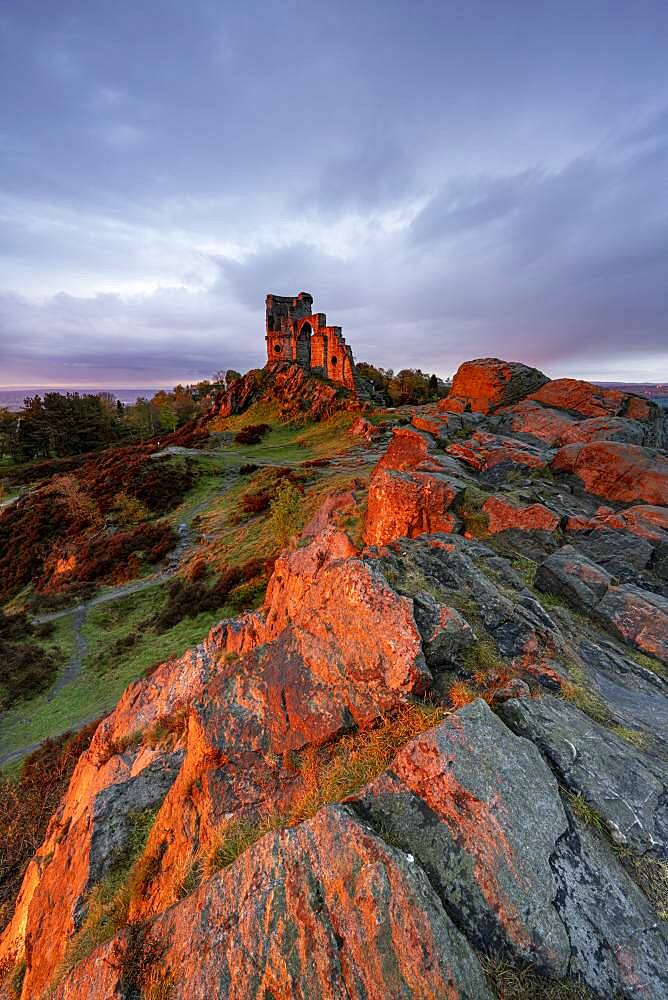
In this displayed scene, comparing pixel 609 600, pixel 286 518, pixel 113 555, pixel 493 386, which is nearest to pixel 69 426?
pixel 113 555

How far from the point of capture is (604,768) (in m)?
4.98

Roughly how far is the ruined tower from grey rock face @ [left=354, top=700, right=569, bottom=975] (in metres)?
60.0

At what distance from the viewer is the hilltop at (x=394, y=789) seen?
3.69 meters

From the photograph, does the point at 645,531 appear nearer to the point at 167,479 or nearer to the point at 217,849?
the point at 217,849

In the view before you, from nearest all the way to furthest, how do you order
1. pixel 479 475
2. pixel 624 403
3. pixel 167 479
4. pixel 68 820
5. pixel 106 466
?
pixel 68 820
pixel 479 475
pixel 624 403
pixel 167 479
pixel 106 466

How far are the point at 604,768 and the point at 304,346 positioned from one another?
70.1 m

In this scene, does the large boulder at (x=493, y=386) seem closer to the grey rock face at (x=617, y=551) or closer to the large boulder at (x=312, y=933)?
the grey rock face at (x=617, y=551)

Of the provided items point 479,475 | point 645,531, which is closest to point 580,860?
A: point 645,531

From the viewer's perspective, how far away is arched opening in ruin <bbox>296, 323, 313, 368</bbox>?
219ft

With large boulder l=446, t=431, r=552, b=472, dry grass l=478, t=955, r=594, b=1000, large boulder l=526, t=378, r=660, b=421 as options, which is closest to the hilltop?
dry grass l=478, t=955, r=594, b=1000

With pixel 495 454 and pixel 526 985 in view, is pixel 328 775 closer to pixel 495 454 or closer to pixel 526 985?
pixel 526 985

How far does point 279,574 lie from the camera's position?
11.6 m

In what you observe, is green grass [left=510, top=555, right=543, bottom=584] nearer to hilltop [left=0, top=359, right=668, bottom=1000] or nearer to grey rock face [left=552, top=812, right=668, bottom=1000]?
hilltop [left=0, top=359, right=668, bottom=1000]

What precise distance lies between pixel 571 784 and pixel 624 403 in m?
37.1
